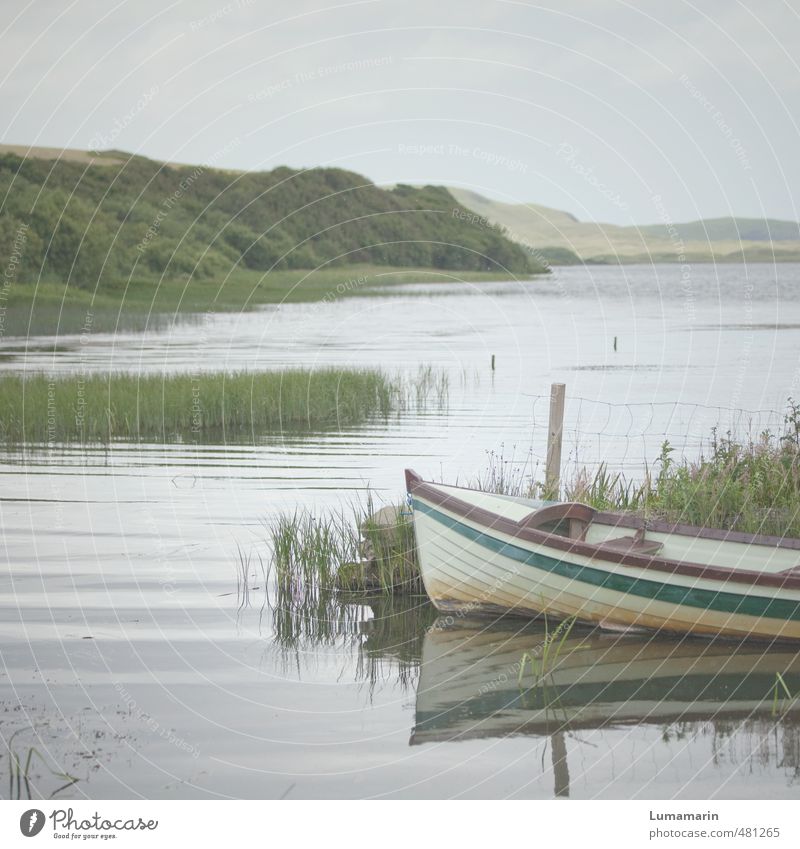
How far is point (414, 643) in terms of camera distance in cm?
852

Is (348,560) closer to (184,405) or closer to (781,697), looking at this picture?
(781,697)

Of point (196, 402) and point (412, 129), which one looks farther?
point (196, 402)

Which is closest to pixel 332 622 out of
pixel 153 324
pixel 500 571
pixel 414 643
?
pixel 414 643

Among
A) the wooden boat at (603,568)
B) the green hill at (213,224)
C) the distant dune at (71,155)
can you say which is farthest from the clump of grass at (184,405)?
the distant dune at (71,155)

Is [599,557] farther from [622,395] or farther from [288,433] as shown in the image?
[622,395]

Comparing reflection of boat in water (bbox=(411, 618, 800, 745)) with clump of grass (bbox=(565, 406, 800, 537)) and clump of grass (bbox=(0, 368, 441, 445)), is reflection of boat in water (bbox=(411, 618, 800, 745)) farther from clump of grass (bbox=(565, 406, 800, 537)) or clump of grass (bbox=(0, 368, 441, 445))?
clump of grass (bbox=(0, 368, 441, 445))

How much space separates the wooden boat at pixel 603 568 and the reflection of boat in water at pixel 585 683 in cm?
18

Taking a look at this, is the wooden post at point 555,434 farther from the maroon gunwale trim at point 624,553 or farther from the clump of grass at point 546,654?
the clump of grass at point 546,654

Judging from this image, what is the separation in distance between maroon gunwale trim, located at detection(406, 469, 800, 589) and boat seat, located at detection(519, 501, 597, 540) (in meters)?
0.13

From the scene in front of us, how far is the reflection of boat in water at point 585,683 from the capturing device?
695 cm

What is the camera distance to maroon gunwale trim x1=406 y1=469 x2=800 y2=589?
26.4ft

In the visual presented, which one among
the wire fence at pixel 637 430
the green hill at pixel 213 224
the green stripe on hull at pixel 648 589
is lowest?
the green stripe on hull at pixel 648 589

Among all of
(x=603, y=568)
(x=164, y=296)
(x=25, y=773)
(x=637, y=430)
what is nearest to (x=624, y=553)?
(x=603, y=568)
